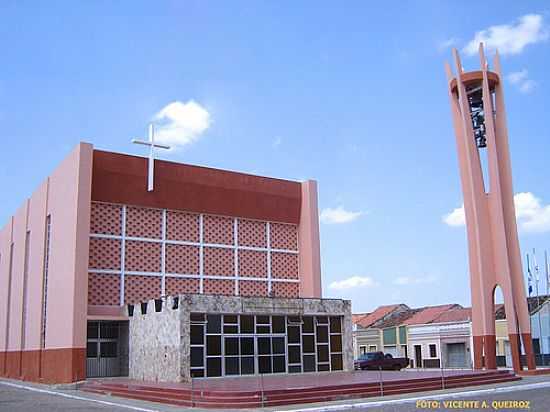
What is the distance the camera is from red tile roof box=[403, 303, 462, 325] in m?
54.3

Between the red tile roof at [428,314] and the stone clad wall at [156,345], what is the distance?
29.2m

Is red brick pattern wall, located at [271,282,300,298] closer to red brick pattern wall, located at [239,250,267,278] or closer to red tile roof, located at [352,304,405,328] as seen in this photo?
red brick pattern wall, located at [239,250,267,278]

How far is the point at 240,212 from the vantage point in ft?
122

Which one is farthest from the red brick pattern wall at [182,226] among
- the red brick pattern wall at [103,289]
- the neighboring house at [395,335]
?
the neighboring house at [395,335]

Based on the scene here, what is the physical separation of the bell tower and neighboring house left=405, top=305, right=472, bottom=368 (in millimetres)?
16482

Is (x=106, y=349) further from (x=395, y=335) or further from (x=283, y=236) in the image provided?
(x=395, y=335)

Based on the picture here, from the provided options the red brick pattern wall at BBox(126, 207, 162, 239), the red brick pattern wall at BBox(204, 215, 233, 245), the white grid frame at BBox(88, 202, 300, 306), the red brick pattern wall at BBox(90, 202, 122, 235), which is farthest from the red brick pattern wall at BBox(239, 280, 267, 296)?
the red brick pattern wall at BBox(90, 202, 122, 235)

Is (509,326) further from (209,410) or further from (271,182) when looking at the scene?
(209,410)

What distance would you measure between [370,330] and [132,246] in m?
30.7

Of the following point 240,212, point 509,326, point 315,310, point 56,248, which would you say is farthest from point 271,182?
point 509,326

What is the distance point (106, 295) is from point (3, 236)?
56.4 feet

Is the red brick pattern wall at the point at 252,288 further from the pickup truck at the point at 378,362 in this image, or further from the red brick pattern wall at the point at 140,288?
the pickup truck at the point at 378,362

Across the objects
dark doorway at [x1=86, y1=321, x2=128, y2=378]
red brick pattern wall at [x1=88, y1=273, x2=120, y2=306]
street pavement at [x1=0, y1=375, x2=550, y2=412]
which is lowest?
street pavement at [x1=0, y1=375, x2=550, y2=412]

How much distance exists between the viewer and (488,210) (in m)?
34.2
